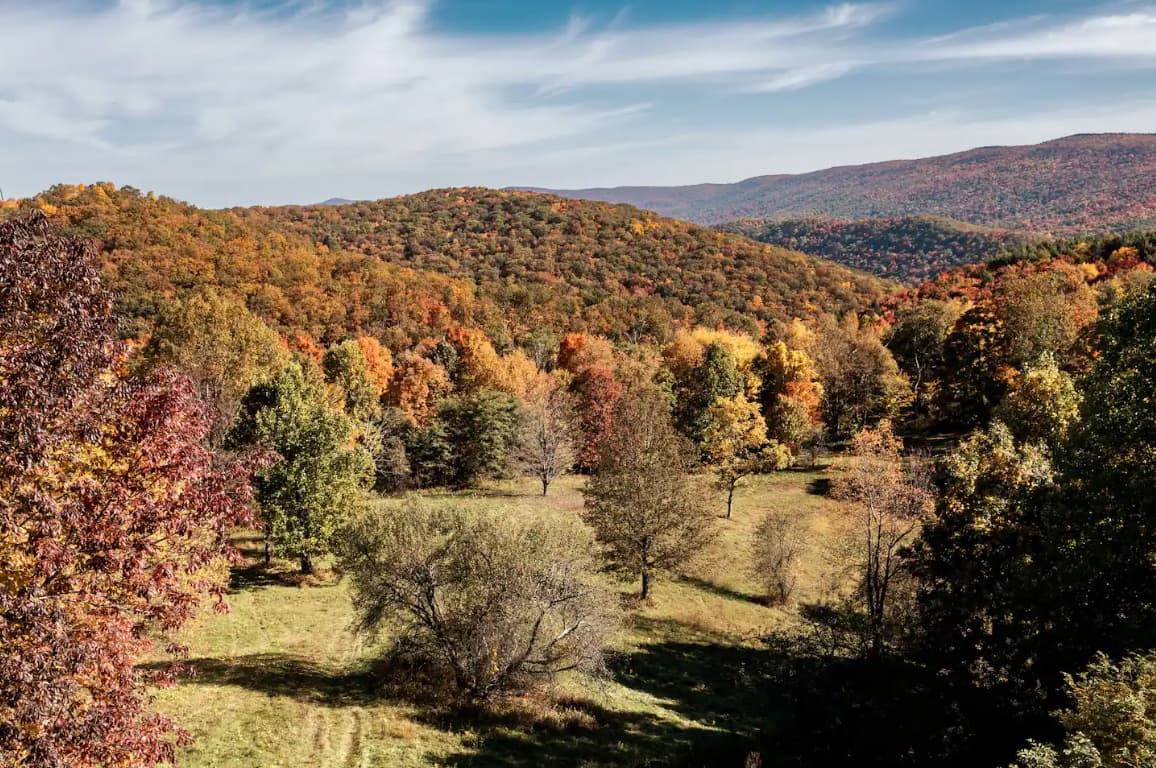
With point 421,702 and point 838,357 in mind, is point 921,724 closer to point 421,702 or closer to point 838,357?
point 421,702

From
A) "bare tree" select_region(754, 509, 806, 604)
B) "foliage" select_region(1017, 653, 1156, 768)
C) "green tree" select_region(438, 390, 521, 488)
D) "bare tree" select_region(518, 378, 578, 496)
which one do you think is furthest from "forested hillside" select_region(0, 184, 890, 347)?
"foliage" select_region(1017, 653, 1156, 768)

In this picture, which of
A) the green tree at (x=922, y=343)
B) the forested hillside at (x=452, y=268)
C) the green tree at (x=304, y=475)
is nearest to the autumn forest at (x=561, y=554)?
the green tree at (x=304, y=475)

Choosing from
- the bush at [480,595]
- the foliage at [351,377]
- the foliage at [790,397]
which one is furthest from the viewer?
the foliage at [351,377]

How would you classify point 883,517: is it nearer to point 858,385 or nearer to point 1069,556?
point 1069,556

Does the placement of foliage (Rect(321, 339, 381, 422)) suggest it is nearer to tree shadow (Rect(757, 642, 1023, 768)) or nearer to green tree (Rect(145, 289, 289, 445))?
green tree (Rect(145, 289, 289, 445))

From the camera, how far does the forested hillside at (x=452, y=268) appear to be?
8688 cm

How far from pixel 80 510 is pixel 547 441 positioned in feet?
143

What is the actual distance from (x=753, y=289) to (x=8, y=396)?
464ft

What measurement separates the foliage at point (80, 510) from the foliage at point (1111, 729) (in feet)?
44.4

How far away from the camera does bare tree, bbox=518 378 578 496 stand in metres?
52.5

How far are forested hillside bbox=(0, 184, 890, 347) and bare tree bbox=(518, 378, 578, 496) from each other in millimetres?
38495

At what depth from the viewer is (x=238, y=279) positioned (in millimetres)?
87688

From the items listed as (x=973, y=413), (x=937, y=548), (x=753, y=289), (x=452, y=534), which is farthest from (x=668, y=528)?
(x=753, y=289)

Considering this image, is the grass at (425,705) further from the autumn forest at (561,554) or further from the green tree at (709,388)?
the green tree at (709,388)
